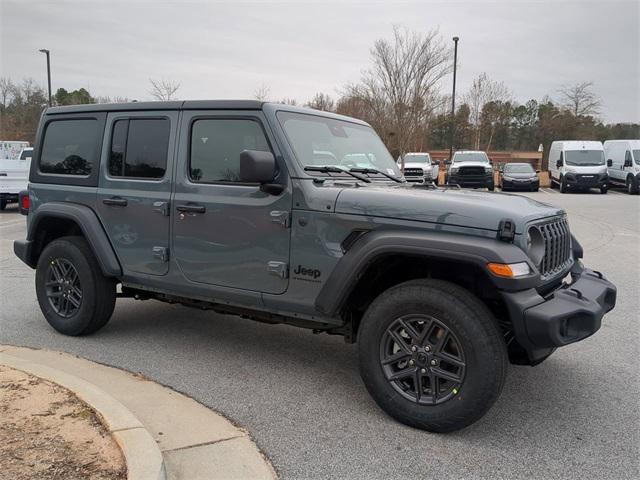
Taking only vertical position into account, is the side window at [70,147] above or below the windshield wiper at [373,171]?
above

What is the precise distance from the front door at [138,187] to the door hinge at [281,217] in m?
1.03

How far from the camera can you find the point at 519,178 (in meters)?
26.2

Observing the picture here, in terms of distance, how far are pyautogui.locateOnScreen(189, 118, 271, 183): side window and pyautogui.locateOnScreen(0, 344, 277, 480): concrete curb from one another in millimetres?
1632

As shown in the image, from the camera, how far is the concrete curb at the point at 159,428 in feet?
9.27

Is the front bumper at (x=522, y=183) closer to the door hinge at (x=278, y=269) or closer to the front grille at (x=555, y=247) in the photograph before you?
the front grille at (x=555, y=247)

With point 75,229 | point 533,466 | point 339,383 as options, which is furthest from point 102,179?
point 533,466

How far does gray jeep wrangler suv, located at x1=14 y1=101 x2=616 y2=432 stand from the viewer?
10.3 ft

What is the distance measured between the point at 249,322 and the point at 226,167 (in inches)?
78.1

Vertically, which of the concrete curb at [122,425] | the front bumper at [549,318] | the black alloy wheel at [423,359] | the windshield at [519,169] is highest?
the windshield at [519,169]

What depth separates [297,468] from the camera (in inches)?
116

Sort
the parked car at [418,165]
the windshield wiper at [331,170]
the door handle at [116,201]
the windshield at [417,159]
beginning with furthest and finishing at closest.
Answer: the windshield at [417,159]
the parked car at [418,165]
the door handle at [116,201]
the windshield wiper at [331,170]

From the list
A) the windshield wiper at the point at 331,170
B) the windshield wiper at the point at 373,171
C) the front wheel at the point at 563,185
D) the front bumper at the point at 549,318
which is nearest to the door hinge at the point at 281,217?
the windshield wiper at the point at 331,170

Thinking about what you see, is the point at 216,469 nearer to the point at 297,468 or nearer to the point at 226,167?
the point at 297,468

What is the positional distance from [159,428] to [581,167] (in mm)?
26224
